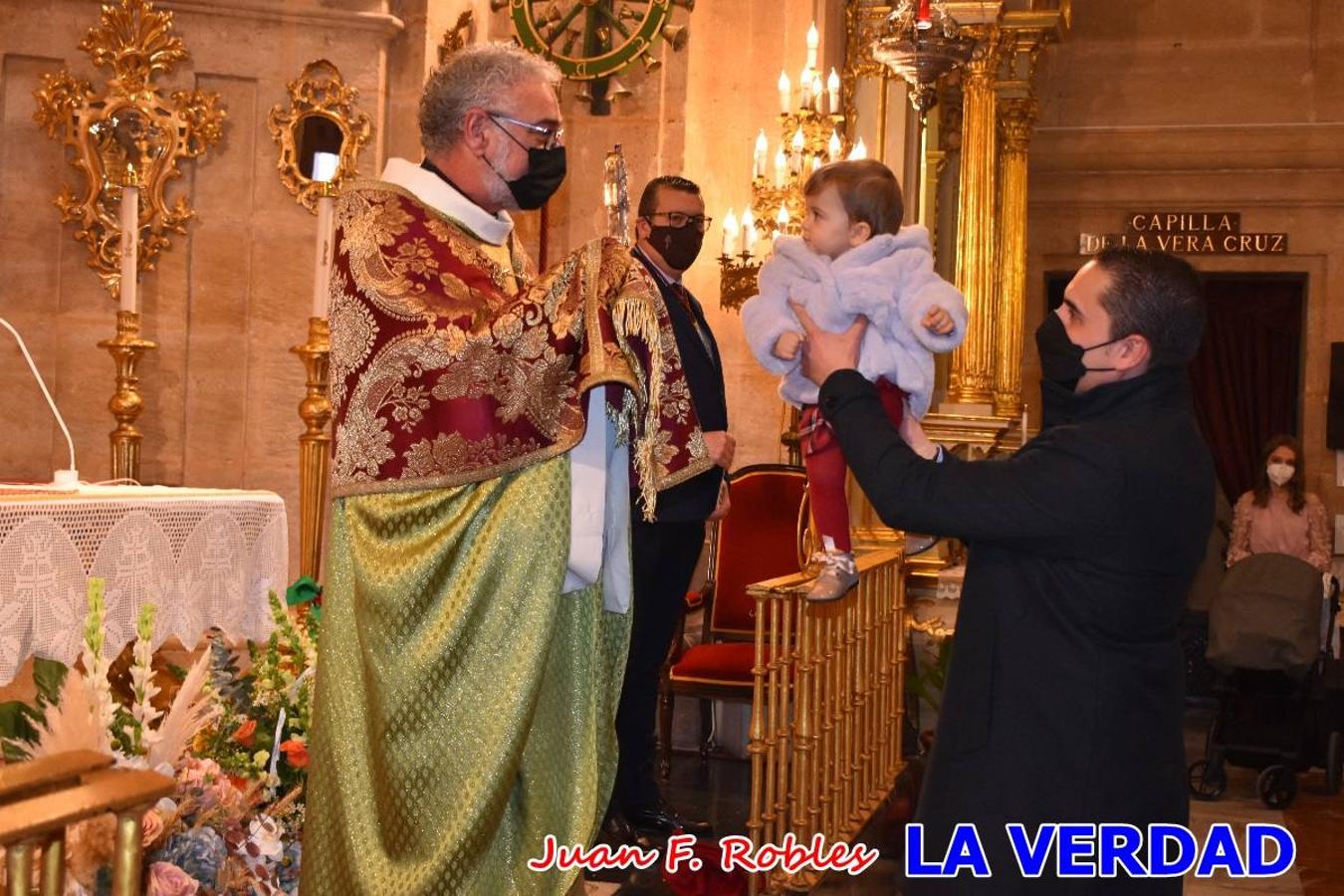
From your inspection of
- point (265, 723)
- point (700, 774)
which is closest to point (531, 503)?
point (265, 723)

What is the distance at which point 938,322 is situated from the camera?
3.57 metres

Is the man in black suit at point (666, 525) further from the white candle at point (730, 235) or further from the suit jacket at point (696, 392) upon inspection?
the white candle at point (730, 235)

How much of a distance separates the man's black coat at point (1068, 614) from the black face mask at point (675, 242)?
2239mm

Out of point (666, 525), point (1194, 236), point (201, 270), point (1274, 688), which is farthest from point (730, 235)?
point (1194, 236)

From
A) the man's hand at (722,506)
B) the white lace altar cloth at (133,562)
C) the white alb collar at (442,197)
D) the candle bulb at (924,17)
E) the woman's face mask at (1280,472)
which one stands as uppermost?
the candle bulb at (924,17)

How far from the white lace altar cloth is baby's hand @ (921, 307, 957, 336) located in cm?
182

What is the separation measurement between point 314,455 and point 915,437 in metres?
2.86

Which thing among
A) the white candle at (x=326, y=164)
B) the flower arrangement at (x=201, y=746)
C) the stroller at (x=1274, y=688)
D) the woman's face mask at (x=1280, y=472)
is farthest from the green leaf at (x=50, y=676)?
the woman's face mask at (x=1280, y=472)

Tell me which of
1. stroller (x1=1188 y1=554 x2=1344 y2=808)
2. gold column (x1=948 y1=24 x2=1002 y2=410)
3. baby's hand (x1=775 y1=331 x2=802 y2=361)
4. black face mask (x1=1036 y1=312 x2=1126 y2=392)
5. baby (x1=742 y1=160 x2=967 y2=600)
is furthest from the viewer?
gold column (x1=948 y1=24 x2=1002 y2=410)

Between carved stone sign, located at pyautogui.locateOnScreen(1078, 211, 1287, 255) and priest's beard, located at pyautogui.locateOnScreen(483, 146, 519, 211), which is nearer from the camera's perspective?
priest's beard, located at pyautogui.locateOnScreen(483, 146, 519, 211)

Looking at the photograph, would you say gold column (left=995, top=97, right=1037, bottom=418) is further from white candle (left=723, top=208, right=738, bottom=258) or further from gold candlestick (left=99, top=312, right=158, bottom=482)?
gold candlestick (left=99, top=312, right=158, bottom=482)

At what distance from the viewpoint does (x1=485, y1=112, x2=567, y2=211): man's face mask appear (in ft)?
10.0

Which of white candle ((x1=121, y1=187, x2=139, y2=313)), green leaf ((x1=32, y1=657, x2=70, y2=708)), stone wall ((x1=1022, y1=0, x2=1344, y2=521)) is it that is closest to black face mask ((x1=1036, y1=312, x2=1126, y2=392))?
green leaf ((x1=32, y1=657, x2=70, y2=708))

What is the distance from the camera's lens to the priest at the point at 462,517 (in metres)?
2.87
